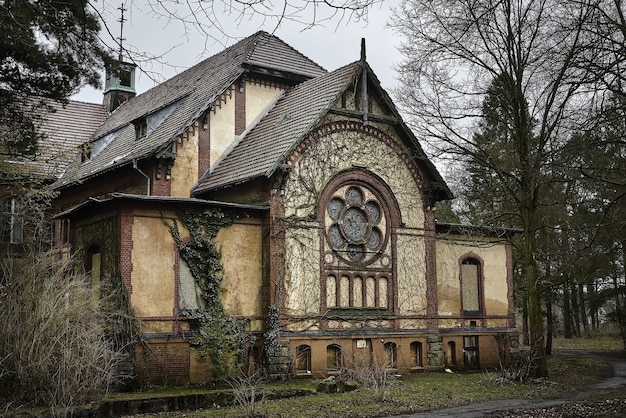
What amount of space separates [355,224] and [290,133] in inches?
145

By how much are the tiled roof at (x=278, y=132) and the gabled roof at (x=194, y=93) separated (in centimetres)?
179

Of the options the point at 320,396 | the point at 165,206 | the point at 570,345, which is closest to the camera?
the point at 320,396

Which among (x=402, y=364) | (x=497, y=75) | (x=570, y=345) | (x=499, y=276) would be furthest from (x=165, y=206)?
(x=570, y=345)

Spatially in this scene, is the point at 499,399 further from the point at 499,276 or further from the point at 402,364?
the point at 499,276

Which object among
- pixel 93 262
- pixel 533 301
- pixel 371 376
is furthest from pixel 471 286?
pixel 93 262

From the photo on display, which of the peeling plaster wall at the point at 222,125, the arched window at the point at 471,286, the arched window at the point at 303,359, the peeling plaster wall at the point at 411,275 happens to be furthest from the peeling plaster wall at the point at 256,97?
the arched window at the point at 471,286

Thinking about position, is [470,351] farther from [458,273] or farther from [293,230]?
[293,230]

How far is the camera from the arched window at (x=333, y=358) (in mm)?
22203

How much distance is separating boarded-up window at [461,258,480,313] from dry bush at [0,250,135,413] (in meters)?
15.0

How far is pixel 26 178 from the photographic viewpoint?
2294cm

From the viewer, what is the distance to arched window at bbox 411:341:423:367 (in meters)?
24.3

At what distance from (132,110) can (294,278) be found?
16.4 meters

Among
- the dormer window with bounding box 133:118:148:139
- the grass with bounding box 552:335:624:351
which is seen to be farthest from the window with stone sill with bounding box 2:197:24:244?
the grass with bounding box 552:335:624:351

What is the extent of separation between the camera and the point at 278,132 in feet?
78.0
